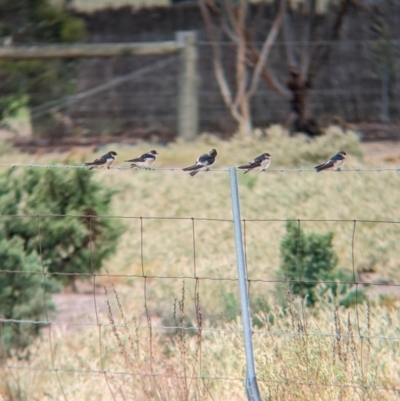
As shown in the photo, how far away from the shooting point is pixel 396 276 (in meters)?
7.54

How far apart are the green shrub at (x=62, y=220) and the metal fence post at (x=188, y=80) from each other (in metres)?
5.36

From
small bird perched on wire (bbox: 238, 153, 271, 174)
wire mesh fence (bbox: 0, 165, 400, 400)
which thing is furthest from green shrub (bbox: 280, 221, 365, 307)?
small bird perched on wire (bbox: 238, 153, 271, 174)

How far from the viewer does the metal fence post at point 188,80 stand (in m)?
13.6

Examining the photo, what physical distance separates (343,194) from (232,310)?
3.05m

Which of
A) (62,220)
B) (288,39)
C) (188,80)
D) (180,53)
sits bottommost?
(288,39)

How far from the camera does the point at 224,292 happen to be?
264 inches

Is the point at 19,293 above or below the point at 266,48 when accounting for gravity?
above

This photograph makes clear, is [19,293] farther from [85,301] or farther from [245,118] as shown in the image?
Result: [245,118]

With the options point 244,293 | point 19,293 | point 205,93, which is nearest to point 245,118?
point 205,93

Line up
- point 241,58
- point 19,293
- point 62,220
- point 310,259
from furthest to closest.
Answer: point 241,58
point 62,220
point 310,259
point 19,293

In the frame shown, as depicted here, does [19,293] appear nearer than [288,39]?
Yes

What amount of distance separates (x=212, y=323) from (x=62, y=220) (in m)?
1.75

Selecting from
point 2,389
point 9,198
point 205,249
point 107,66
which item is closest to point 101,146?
point 107,66

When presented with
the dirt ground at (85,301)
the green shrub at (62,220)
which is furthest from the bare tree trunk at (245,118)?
the dirt ground at (85,301)
